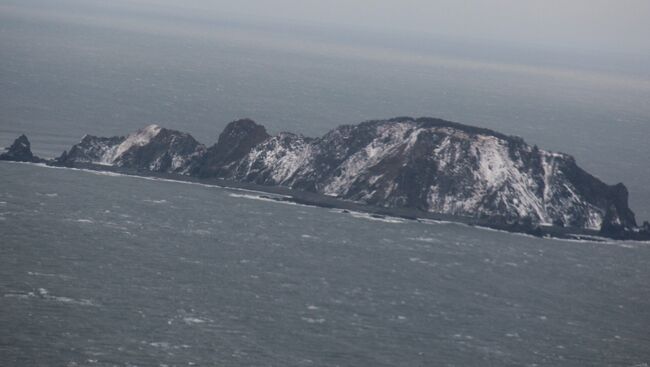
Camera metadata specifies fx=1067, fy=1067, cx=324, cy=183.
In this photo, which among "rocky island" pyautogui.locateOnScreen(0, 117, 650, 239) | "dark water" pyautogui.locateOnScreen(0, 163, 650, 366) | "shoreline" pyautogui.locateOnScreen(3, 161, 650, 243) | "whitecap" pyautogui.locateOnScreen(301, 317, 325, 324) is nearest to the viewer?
"dark water" pyautogui.locateOnScreen(0, 163, 650, 366)

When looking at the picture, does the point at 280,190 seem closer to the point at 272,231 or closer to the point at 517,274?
the point at 272,231

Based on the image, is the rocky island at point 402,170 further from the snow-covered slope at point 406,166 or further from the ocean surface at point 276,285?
the ocean surface at point 276,285

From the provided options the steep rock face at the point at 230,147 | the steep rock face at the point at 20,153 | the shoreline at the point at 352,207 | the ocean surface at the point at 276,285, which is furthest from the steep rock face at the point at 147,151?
the ocean surface at the point at 276,285

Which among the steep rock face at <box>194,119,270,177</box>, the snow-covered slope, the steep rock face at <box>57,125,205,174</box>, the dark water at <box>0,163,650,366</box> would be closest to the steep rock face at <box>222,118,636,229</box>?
the snow-covered slope

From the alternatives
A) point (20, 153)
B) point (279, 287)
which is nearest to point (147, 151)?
point (20, 153)

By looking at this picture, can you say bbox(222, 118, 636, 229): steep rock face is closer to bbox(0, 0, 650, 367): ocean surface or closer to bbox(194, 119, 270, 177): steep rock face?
bbox(194, 119, 270, 177): steep rock face

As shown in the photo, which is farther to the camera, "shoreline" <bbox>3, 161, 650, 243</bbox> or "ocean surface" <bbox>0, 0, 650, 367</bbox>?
"shoreline" <bbox>3, 161, 650, 243</bbox>

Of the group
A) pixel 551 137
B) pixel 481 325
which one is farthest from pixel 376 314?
pixel 551 137
